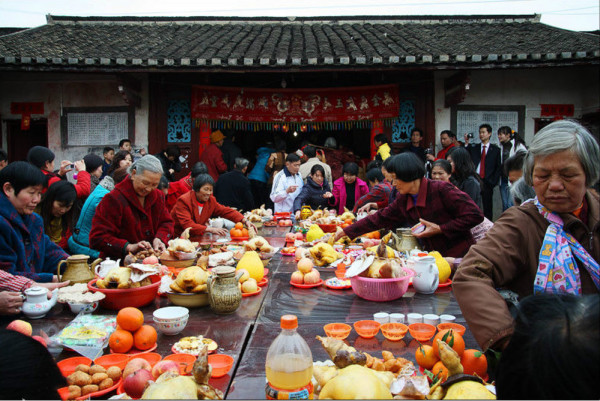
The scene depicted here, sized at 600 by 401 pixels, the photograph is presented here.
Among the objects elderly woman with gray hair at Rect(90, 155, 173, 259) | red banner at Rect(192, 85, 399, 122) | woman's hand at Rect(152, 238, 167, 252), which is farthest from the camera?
red banner at Rect(192, 85, 399, 122)

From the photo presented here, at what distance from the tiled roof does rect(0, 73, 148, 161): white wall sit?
0.65 m

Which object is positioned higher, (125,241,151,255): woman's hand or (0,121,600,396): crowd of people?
(0,121,600,396): crowd of people

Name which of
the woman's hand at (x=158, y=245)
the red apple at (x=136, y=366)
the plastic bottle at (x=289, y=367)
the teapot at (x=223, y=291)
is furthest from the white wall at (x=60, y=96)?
the plastic bottle at (x=289, y=367)

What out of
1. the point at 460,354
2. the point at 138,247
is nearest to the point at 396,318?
the point at 460,354

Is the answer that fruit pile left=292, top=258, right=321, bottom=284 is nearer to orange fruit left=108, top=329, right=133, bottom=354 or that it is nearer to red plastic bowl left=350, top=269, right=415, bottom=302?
red plastic bowl left=350, top=269, right=415, bottom=302

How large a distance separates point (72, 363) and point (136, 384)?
0.44 metres

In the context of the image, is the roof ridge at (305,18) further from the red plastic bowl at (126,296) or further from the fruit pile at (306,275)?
the red plastic bowl at (126,296)

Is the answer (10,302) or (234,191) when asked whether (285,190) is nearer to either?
(234,191)

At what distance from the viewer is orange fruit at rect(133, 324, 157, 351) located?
1.76m

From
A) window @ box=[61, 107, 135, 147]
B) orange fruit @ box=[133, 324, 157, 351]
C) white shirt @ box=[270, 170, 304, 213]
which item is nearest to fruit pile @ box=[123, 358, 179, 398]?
orange fruit @ box=[133, 324, 157, 351]

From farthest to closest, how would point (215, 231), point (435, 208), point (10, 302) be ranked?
1. point (215, 231)
2. point (435, 208)
3. point (10, 302)

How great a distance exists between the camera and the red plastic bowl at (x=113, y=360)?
5.26ft

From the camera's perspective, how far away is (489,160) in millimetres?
7695

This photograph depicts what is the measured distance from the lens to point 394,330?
186 cm
